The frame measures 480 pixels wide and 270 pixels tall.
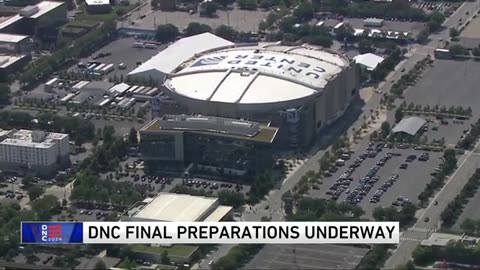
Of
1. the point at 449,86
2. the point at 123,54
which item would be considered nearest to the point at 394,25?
the point at 449,86

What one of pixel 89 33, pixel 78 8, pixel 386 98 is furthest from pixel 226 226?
pixel 78 8

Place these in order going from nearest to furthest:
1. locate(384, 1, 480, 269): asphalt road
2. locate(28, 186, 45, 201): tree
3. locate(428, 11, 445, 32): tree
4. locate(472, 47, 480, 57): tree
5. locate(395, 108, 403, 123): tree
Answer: locate(384, 1, 480, 269): asphalt road < locate(28, 186, 45, 201): tree < locate(395, 108, 403, 123): tree < locate(472, 47, 480, 57): tree < locate(428, 11, 445, 32): tree

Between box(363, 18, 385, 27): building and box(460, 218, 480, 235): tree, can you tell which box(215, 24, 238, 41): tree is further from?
box(460, 218, 480, 235): tree

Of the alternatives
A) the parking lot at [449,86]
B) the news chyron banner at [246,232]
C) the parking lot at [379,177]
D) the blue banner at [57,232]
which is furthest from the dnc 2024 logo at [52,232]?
the parking lot at [449,86]

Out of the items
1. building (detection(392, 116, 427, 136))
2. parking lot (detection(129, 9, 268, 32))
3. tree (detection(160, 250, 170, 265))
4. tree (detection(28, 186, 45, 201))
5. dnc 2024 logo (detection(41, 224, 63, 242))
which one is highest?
dnc 2024 logo (detection(41, 224, 63, 242))

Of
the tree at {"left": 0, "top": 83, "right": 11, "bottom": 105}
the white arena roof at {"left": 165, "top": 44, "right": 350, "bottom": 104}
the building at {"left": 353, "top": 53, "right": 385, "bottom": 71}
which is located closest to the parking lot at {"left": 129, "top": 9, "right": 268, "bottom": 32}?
the building at {"left": 353, "top": 53, "right": 385, "bottom": 71}

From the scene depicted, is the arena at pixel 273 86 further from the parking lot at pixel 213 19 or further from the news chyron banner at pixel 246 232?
the news chyron banner at pixel 246 232

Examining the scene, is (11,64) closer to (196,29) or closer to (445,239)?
(196,29)
